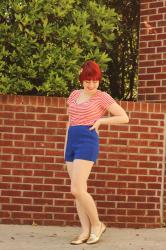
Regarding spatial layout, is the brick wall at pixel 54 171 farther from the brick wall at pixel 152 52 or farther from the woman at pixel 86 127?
the woman at pixel 86 127

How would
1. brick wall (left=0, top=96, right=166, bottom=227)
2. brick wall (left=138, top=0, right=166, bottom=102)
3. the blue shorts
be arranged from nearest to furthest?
the blue shorts → brick wall (left=0, top=96, right=166, bottom=227) → brick wall (left=138, top=0, right=166, bottom=102)

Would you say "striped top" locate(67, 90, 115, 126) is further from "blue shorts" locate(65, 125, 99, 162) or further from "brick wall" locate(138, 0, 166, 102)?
"brick wall" locate(138, 0, 166, 102)

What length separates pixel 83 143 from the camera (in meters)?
5.45

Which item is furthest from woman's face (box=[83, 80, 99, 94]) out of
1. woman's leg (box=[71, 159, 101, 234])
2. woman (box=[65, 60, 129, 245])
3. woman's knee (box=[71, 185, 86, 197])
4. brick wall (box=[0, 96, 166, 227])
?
brick wall (box=[0, 96, 166, 227])

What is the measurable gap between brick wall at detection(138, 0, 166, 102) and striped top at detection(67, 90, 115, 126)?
1.68 m

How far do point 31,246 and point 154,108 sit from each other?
7.08 ft

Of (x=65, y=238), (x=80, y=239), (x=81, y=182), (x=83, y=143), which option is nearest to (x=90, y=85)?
(x=83, y=143)

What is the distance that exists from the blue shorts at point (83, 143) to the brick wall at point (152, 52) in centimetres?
183

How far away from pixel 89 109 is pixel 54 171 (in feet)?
4.62

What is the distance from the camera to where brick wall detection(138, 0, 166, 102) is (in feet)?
23.3

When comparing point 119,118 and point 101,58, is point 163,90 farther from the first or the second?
point 119,118

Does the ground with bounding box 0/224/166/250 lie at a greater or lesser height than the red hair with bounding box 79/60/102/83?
lesser

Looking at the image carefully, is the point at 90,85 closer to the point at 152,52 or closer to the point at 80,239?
the point at 80,239

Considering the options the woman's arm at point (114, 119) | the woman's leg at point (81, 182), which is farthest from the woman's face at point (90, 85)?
the woman's leg at point (81, 182)
